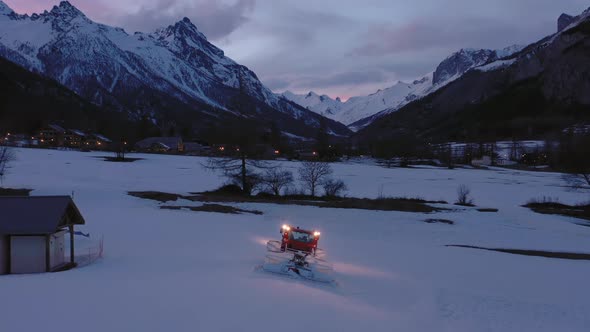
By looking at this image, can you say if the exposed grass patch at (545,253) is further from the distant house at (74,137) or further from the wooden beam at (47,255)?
the distant house at (74,137)

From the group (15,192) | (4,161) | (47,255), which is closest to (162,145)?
(4,161)

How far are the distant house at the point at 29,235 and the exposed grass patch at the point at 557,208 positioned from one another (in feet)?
149

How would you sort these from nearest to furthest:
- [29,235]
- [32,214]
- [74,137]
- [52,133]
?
[29,235] → [32,214] → [52,133] → [74,137]

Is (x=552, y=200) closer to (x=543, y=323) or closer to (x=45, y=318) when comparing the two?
(x=543, y=323)

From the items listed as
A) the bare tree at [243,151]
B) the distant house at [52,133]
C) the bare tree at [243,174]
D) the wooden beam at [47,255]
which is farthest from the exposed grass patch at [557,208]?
the distant house at [52,133]

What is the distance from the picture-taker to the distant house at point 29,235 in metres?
17.9

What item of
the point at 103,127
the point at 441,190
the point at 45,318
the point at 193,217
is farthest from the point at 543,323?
the point at 103,127

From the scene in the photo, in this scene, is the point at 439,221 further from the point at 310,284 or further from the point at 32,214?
the point at 32,214

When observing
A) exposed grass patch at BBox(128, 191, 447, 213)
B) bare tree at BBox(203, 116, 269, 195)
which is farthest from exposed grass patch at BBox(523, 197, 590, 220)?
bare tree at BBox(203, 116, 269, 195)

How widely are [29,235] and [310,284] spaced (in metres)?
12.0

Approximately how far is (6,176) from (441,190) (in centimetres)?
5890

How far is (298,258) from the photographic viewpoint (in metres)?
19.4

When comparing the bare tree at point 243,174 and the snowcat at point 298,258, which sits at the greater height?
the bare tree at point 243,174

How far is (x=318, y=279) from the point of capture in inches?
723
